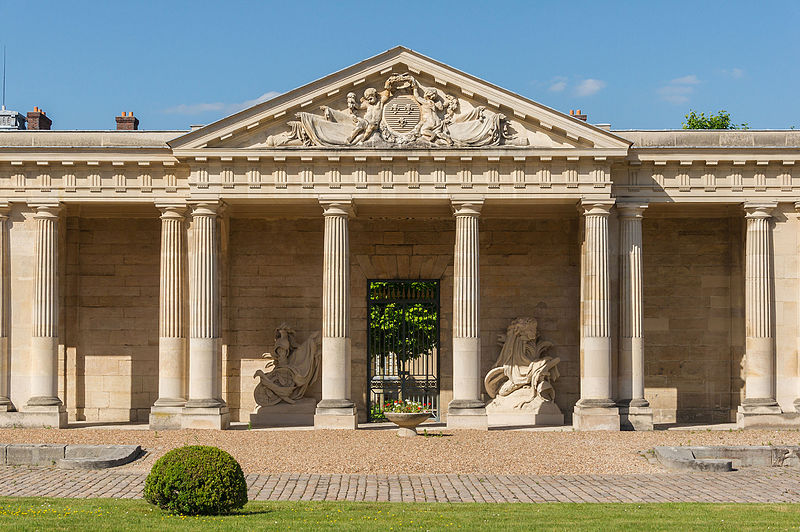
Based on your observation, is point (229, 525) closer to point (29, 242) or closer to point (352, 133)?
point (352, 133)

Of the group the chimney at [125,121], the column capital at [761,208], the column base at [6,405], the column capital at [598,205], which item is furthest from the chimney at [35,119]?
the column capital at [761,208]

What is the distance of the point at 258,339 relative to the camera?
3177cm

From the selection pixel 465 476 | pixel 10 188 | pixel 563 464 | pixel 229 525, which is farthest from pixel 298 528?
pixel 10 188

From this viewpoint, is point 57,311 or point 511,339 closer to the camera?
point 57,311

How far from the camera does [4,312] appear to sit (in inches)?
1134

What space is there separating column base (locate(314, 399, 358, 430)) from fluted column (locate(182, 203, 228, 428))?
2.92m

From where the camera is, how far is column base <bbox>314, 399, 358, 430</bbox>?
90.6 ft

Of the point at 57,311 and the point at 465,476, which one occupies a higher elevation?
the point at 57,311

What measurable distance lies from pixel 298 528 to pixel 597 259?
1693 cm

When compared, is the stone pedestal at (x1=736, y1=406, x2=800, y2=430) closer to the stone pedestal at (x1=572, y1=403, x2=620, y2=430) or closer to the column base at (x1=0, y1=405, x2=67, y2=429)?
the stone pedestal at (x1=572, y1=403, x2=620, y2=430)

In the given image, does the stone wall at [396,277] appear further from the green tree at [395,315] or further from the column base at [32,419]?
the column base at [32,419]

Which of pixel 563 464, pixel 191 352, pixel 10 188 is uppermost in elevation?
pixel 10 188

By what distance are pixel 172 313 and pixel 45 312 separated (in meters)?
3.73

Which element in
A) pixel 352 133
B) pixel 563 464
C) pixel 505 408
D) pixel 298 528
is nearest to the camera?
pixel 298 528
